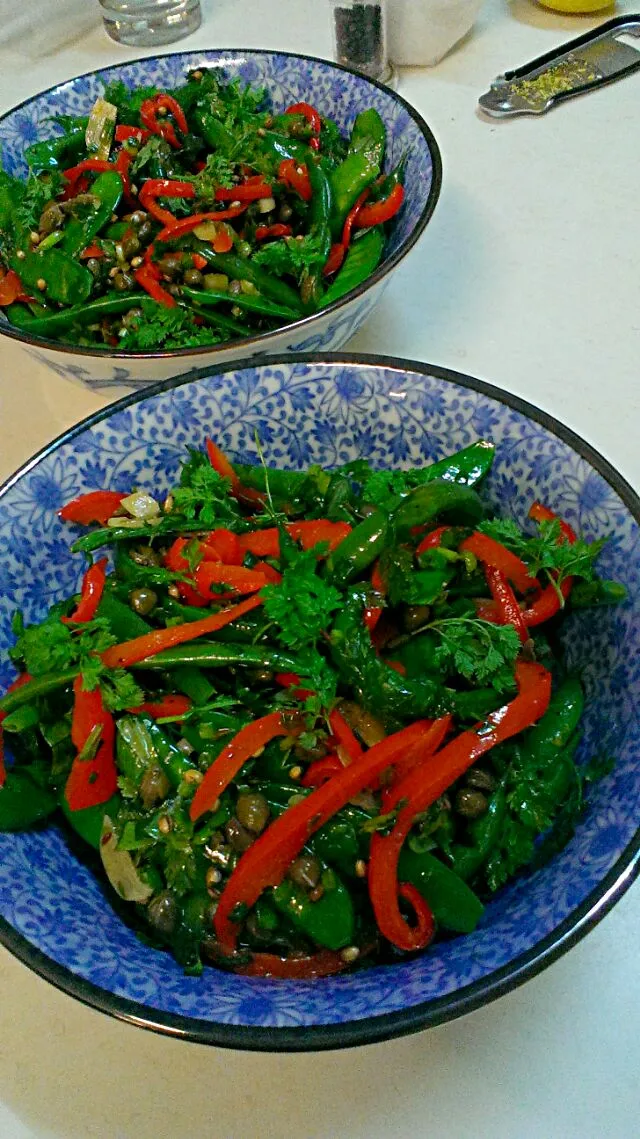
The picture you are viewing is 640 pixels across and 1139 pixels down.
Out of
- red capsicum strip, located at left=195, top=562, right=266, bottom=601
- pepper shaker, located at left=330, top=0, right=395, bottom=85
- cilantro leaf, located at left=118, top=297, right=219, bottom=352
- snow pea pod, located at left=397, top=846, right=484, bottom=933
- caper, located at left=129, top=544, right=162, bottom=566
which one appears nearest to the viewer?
snow pea pod, located at left=397, top=846, right=484, bottom=933

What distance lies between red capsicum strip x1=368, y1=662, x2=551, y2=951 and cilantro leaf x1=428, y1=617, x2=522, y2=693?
35mm

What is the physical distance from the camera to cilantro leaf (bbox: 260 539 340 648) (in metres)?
1.10

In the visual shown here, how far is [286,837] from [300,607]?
0.28 m

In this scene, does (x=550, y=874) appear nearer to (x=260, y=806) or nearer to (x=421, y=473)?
(x=260, y=806)

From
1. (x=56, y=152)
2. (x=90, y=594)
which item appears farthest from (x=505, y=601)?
(x=56, y=152)

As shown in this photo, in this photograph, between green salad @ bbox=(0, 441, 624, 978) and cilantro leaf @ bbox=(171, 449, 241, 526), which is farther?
cilantro leaf @ bbox=(171, 449, 241, 526)

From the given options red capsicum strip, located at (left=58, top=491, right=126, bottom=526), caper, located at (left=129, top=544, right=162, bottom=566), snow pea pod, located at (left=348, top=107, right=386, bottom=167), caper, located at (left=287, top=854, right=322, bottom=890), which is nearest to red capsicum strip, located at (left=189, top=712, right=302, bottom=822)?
caper, located at (left=287, top=854, right=322, bottom=890)

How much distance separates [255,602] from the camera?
1.16 m

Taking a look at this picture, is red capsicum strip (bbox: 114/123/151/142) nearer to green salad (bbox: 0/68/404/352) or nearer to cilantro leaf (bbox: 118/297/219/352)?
green salad (bbox: 0/68/404/352)

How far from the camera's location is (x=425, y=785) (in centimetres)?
102

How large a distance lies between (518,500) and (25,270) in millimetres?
1145

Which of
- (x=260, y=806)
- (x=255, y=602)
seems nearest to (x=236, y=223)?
(x=255, y=602)

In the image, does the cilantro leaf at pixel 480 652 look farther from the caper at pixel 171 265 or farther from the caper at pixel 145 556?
the caper at pixel 171 265

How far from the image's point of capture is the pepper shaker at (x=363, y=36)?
8.04ft
